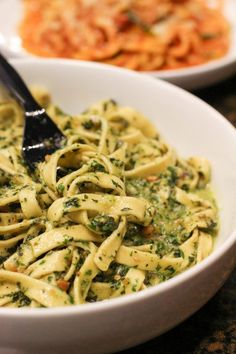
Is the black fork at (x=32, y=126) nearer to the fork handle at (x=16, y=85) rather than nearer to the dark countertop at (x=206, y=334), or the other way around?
the fork handle at (x=16, y=85)

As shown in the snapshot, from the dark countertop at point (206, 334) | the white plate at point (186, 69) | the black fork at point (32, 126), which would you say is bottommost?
the dark countertop at point (206, 334)

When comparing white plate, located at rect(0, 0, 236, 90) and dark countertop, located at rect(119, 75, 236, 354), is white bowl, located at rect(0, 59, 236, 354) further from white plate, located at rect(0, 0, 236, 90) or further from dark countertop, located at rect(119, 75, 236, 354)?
white plate, located at rect(0, 0, 236, 90)

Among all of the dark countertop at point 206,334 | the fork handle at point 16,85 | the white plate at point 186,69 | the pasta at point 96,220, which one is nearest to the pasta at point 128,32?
the white plate at point 186,69

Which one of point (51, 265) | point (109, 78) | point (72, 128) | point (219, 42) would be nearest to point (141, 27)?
point (219, 42)

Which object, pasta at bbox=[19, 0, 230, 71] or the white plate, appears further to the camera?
pasta at bbox=[19, 0, 230, 71]

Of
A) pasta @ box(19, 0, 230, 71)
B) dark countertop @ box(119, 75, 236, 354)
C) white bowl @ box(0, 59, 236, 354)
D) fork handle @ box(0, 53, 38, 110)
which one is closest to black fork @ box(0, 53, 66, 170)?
fork handle @ box(0, 53, 38, 110)

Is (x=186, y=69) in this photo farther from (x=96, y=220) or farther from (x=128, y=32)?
(x=96, y=220)
